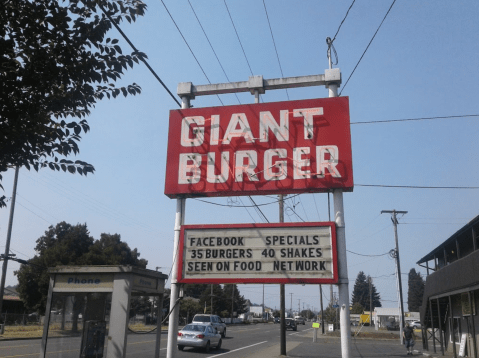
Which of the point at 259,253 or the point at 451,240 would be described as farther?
the point at 451,240

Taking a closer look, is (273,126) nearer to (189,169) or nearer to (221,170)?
(221,170)

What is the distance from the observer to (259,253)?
857 cm

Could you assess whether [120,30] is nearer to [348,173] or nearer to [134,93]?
[134,93]

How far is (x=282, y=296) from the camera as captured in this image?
75.6ft

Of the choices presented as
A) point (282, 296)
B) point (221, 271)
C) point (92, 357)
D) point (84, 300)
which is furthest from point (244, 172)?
point (282, 296)

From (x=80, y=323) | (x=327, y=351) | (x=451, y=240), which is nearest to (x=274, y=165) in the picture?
(x=80, y=323)

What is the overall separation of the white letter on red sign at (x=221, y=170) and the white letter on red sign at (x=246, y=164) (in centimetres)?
21

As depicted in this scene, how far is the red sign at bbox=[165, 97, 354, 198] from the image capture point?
29.2 ft

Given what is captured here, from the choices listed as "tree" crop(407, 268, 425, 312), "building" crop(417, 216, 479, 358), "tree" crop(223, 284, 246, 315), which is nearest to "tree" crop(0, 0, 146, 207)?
"building" crop(417, 216, 479, 358)

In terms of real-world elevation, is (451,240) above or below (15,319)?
above

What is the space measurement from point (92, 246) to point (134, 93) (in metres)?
41.5

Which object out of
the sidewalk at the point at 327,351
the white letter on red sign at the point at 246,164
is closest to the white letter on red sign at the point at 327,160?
the white letter on red sign at the point at 246,164

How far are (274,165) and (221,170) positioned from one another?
1.11 metres

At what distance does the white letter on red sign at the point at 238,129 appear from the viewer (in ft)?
31.0
